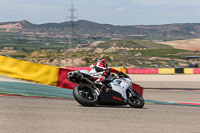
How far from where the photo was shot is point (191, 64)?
29922mm

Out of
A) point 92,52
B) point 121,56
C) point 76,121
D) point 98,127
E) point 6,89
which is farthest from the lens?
point 92,52

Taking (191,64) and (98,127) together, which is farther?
(191,64)

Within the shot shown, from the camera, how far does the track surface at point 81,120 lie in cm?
561

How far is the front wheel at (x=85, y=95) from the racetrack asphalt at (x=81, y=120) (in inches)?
8.2

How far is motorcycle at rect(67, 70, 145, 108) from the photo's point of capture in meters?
8.23

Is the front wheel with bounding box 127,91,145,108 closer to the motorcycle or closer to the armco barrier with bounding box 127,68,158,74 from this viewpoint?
the motorcycle

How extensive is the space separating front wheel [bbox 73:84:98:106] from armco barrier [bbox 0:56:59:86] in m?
2.10

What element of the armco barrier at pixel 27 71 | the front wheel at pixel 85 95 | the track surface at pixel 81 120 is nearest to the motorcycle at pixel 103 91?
the front wheel at pixel 85 95

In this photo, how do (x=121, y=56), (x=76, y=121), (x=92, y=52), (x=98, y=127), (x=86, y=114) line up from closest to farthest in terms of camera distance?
(x=98, y=127) → (x=76, y=121) → (x=86, y=114) → (x=121, y=56) → (x=92, y=52)

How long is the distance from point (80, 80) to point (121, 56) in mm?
19962

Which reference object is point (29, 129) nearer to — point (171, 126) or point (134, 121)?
point (134, 121)

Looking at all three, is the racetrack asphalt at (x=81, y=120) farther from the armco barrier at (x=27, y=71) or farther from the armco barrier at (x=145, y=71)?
the armco barrier at (x=145, y=71)

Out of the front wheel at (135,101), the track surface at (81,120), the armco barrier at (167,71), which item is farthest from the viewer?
the armco barrier at (167,71)

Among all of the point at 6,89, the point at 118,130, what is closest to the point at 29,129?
the point at 118,130
